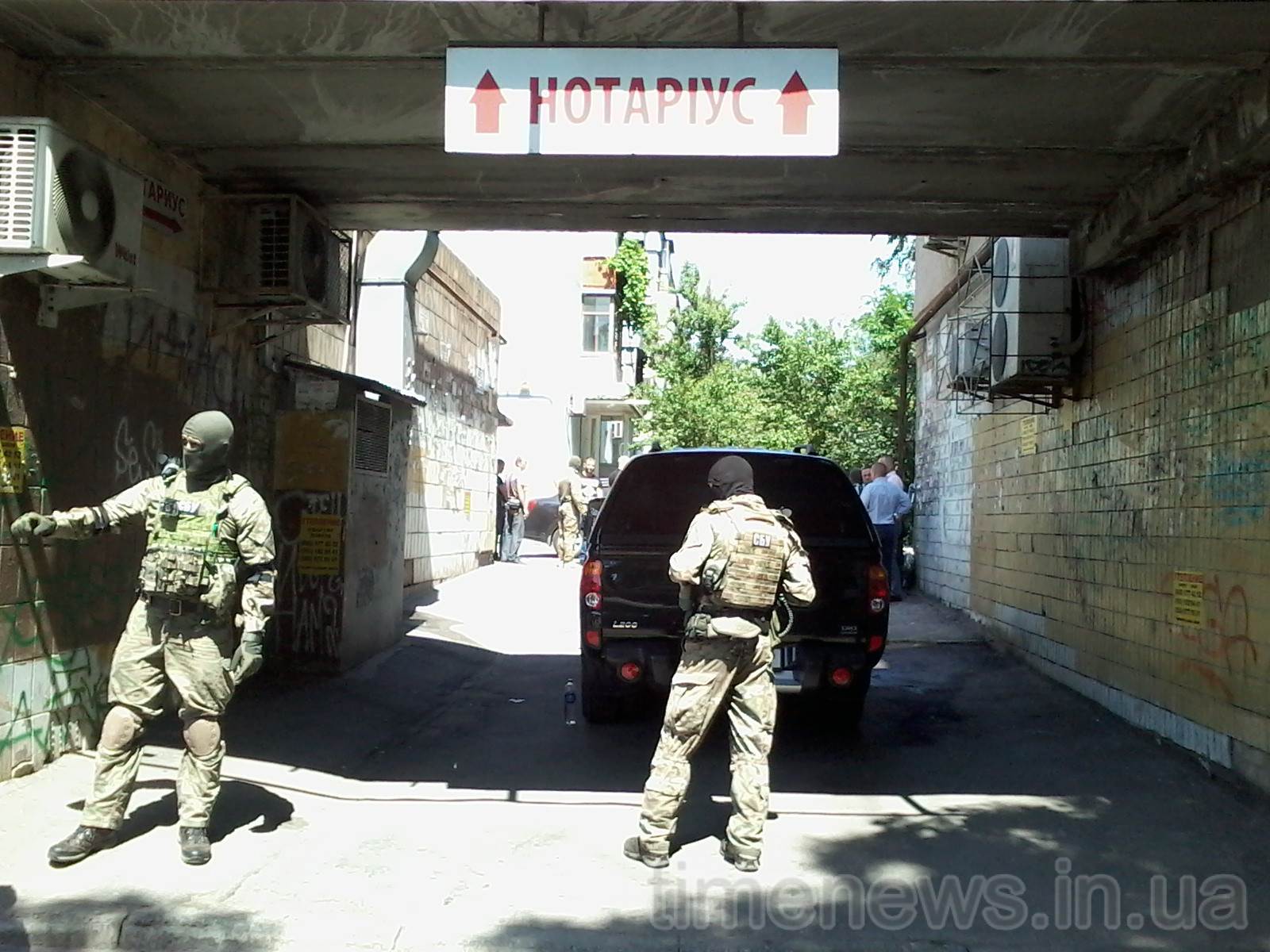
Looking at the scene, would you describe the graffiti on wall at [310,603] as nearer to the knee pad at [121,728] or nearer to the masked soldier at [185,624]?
the masked soldier at [185,624]

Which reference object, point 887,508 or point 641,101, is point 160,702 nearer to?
point 641,101

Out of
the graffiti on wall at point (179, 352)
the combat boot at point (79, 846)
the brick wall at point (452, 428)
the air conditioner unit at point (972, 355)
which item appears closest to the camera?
the combat boot at point (79, 846)

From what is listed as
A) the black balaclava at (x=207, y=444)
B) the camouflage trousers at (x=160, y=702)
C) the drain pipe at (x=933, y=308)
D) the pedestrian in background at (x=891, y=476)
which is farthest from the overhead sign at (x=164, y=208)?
the pedestrian in background at (x=891, y=476)

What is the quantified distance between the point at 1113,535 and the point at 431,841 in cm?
531

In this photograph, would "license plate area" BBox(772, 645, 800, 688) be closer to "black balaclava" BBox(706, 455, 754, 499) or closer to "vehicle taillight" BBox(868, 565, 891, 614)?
"vehicle taillight" BBox(868, 565, 891, 614)

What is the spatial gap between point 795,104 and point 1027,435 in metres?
6.03

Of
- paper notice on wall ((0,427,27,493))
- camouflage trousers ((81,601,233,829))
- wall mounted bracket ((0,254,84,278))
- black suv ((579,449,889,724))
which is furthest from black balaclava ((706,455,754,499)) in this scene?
paper notice on wall ((0,427,27,493))

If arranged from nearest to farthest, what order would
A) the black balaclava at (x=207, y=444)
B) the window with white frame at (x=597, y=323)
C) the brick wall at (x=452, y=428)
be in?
1. the black balaclava at (x=207, y=444)
2. the brick wall at (x=452, y=428)
3. the window with white frame at (x=597, y=323)

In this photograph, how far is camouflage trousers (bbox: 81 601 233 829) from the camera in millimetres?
4805

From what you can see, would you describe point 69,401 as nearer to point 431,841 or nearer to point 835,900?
point 431,841

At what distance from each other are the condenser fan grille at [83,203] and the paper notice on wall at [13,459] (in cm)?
94

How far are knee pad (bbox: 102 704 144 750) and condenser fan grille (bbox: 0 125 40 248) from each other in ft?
7.09

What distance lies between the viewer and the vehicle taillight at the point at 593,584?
677cm

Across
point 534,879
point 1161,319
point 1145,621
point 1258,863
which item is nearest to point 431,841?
point 534,879
